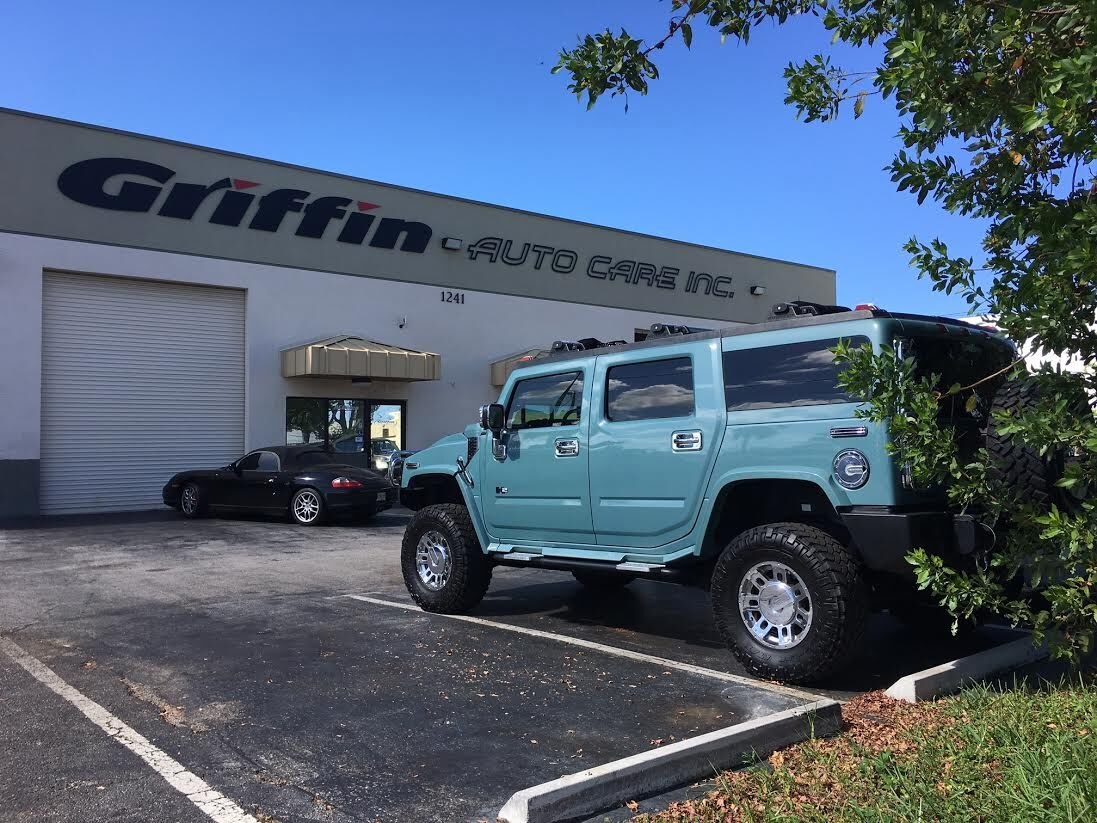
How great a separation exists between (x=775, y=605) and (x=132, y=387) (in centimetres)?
→ 1677

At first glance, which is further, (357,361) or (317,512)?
(357,361)

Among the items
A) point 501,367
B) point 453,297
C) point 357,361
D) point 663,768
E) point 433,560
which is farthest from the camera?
point 501,367

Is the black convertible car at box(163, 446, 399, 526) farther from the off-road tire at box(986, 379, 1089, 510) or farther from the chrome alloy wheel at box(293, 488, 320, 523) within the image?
the off-road tire at box(986, 379, 1089, 510)

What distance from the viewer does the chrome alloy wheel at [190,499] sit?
16641 mm

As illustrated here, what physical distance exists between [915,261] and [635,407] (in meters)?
2.44

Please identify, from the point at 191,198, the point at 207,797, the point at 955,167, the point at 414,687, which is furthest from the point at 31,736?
the point at 191,198

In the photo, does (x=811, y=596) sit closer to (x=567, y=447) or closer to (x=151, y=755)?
(x=567, y=447)

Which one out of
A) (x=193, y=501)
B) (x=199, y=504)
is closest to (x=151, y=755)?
(x=199, y=504)

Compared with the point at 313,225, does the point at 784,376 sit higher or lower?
lower

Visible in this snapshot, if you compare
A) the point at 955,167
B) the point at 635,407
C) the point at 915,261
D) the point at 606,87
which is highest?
the point at 606,87

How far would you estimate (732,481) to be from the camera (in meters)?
5.75

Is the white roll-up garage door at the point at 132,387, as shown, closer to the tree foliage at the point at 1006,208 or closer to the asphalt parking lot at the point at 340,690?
the asphalt parking lot at the point at 340,690

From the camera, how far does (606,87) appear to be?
4.77 metres

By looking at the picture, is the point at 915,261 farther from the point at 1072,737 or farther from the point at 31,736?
the point at 31,736
